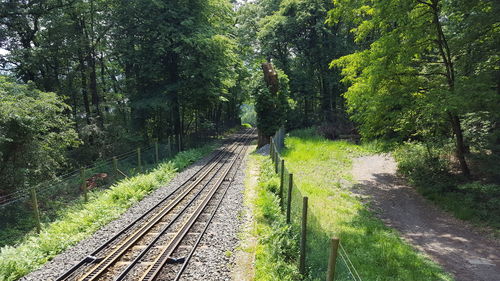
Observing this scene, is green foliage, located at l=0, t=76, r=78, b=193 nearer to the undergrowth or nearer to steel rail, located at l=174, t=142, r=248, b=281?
steel rail, located at l=174, t=142, r=248, b=281

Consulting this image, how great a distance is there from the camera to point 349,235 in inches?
362

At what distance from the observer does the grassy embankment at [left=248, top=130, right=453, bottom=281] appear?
22.7 ft

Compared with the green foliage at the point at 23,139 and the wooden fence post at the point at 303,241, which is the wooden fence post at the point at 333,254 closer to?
the wooden fence post at the point at 303,241

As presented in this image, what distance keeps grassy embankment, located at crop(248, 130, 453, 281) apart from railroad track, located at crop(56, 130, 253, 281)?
76.3 inches

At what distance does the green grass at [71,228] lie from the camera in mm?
7637

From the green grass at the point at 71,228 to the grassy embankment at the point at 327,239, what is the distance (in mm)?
5312

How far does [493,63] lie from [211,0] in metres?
22.0

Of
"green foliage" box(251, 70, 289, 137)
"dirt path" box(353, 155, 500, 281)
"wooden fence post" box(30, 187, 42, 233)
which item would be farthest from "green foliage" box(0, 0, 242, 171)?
"dirt path" box(353, 155, 500, 281)

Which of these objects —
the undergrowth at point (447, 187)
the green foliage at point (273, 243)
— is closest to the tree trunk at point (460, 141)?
the undergrowth at point (447, 187)

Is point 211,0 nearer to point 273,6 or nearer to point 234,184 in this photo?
point 273,6

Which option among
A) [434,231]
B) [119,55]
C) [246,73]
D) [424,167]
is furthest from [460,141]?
[119,55]

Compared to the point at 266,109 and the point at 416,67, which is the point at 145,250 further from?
the point at 266,109

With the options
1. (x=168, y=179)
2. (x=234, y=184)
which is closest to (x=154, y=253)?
(x=234, y=184)

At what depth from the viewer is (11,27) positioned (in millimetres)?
21781
